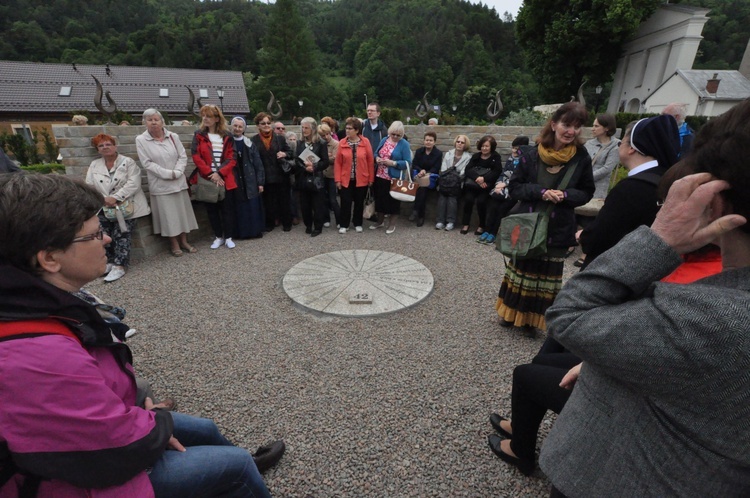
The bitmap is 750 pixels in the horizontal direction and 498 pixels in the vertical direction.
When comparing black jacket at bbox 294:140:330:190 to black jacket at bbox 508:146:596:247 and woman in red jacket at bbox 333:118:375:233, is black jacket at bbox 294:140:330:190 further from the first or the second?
black jacket at bbox 508:146:596:247

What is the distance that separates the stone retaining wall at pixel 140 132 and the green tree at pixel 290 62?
39685 mm

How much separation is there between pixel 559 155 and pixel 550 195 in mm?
324

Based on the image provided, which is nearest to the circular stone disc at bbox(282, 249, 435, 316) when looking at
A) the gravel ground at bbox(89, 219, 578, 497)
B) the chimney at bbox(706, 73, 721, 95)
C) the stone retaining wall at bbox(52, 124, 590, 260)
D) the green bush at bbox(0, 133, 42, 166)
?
the gravel ground at bbox(89, 219, 578, 497)

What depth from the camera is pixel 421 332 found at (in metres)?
3.49

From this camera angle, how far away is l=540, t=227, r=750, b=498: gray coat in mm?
773

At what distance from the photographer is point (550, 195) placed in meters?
2.95

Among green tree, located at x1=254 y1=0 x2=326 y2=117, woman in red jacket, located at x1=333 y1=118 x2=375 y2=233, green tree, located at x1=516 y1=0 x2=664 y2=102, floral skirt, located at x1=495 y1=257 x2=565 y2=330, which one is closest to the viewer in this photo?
floral skirt, located at x1=495 y1=257 x2=565 y2=330

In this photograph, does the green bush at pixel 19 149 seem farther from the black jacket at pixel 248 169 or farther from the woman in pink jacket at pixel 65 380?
the woman in pink jacket at pixel 65 380

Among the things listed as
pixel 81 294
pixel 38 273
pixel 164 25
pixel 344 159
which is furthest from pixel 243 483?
pixel 164 25

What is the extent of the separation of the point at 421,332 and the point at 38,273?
2.85 metres

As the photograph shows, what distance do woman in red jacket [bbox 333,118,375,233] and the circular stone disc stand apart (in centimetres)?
133

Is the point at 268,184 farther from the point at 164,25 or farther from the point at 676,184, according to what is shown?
the point at 164,25

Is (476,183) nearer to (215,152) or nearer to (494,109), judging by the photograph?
(494,109)

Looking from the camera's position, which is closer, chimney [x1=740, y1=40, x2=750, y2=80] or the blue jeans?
the blue jeans
